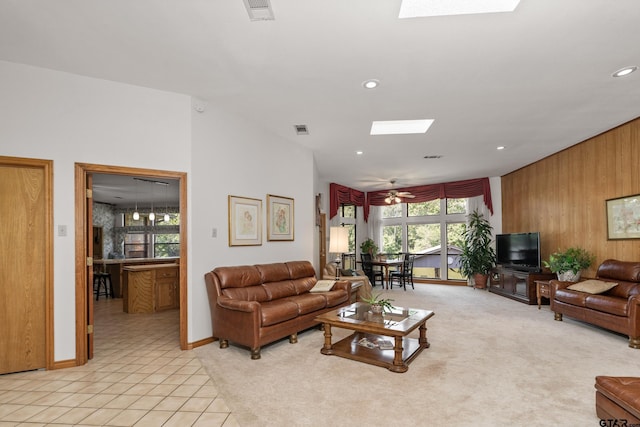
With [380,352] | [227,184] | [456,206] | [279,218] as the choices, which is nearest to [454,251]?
[456,206]

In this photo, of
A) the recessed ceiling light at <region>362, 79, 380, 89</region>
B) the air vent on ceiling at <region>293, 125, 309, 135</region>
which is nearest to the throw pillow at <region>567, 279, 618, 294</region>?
the recessed ceiling light at <region>362, 79, 380, 89</region>

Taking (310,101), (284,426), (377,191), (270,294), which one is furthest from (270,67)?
(377,191)

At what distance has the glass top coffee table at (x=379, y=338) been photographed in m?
3.09

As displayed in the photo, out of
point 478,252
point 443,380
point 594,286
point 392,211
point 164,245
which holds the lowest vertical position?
point 443,380

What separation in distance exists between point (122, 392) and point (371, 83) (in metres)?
3.65

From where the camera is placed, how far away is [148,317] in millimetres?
5270

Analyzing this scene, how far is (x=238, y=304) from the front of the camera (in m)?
3.51

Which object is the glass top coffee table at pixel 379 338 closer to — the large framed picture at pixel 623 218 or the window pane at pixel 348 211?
the large framed picture at pixel 623 218

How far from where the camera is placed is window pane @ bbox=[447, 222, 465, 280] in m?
9.06

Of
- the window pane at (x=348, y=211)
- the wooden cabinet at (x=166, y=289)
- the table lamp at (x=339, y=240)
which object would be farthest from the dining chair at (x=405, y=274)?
the wooden cabinet at (x=166, y=289)

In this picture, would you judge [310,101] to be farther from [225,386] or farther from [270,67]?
[225,386]

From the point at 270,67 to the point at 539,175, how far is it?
6.20 metres

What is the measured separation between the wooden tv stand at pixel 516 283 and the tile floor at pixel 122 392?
19.3 ft

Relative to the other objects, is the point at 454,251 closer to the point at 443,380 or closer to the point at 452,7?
A: the point at 443,380
